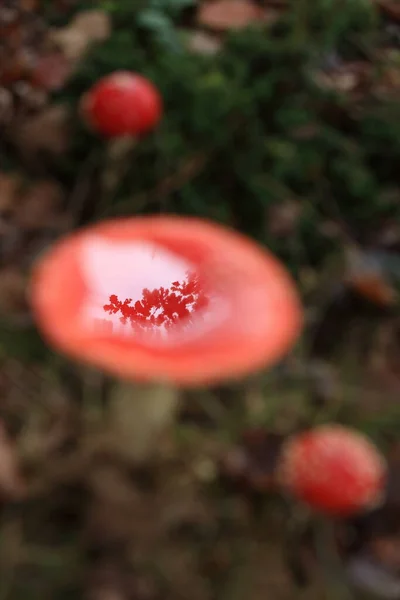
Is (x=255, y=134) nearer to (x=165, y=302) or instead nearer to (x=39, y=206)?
(x=39, y=206)

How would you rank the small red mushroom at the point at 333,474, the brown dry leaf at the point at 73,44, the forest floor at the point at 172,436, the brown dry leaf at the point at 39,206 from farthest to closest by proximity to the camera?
1. the brown dry leaf at the point at 73,44
2. the brown dry leaf at the point at 39,206
3. the forest floor at the point at 172,436
4. the small red mushroom at the point at 333,474

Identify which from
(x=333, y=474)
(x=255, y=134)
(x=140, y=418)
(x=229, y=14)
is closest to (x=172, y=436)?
(x=140, y=418)

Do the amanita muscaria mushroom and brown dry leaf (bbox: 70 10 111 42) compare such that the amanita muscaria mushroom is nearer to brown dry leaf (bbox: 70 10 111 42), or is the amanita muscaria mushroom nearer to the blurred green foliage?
the blurred green foliage

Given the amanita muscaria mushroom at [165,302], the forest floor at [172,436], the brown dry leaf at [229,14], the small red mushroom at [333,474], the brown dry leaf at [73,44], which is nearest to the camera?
the amanita muscaria mushroom at [165,302]

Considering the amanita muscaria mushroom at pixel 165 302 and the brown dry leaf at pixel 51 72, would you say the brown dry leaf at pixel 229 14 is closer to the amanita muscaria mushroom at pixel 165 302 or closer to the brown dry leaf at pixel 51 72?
the brown dry leaf at pixel 51 72

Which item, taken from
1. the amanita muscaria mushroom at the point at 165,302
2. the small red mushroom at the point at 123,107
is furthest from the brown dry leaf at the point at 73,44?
the amanita muscaria mushroom at the point at 165,302

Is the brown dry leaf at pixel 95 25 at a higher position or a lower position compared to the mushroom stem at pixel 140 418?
higher
